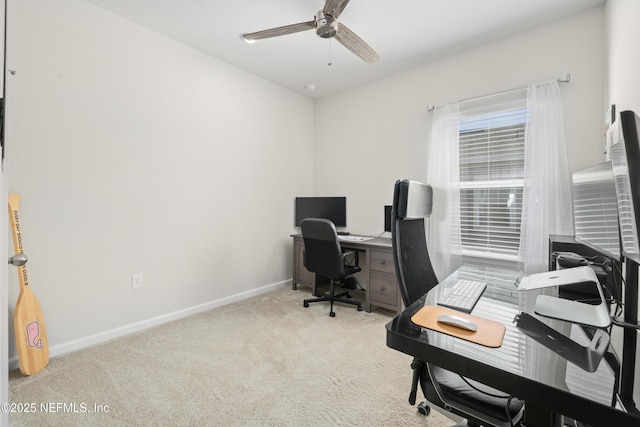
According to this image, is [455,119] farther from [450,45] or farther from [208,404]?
[208,404]

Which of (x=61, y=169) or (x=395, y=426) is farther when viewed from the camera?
(x=61, y=169)

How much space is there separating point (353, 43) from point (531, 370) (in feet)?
7.49

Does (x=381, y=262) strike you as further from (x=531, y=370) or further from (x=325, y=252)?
(x=531, y=370)

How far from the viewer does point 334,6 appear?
183 cm

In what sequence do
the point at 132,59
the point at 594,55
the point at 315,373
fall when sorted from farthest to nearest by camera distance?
the point at 132,59
the point at 594,55
the point at 315,373

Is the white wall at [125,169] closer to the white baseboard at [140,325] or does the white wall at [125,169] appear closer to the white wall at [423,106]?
the white baseboard at [140,325]

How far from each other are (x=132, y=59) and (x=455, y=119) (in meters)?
3.00

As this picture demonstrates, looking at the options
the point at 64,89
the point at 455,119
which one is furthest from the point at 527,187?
the point at 64,89

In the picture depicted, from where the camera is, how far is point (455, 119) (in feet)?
9.41

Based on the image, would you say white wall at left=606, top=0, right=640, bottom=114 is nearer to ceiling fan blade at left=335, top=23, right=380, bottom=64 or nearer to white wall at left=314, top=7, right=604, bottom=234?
white wall at left=314, top=7, right=604, bottom=234

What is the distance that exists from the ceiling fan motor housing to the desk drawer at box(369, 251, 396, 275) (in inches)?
78.9

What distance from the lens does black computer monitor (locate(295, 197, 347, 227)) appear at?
147 inches

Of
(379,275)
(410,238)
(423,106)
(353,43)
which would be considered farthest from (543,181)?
(353,43)

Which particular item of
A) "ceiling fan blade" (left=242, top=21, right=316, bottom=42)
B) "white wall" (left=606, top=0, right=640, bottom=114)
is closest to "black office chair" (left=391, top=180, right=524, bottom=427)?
"white wall" (left=606, top=0, right=640, bottom=114)
